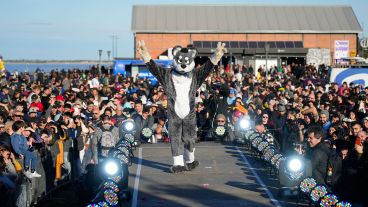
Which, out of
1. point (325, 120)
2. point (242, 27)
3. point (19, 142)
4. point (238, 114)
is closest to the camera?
point (19, 142)

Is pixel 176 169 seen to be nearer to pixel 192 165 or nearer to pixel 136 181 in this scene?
pixel 192 165

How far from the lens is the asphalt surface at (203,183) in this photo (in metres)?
14.2

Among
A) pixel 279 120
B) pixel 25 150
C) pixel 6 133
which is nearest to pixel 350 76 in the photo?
pixel 279 120

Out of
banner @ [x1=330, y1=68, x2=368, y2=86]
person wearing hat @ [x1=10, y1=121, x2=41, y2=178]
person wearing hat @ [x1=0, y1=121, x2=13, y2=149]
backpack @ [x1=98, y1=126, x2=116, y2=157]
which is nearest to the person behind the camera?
person wearing hat @ [x1=10, y1=121, x2=41, y2=178]

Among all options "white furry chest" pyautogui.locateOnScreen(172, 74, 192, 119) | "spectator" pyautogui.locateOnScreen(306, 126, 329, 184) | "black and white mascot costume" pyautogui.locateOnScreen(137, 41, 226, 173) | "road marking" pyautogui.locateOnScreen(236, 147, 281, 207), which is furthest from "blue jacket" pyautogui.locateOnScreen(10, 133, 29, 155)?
"spectator" pyautogui.locateOnScreen(306, 126, 329, 184)

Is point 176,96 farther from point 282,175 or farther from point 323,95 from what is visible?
point 323,95

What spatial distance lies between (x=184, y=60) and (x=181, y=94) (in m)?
0.79

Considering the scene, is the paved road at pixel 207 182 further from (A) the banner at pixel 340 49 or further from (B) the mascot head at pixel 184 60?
(A) the banner at pixel 340 49

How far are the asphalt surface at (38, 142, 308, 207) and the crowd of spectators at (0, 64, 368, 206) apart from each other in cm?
Result: 89

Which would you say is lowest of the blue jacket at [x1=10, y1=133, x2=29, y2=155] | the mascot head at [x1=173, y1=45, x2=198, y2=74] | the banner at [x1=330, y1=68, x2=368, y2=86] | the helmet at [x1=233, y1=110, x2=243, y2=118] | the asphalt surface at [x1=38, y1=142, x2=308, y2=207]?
the asphalt surface at [x1=38, y1=142, x2=308, y2=207]

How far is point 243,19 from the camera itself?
71.6m

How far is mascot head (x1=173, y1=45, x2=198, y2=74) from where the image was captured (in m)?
16.7

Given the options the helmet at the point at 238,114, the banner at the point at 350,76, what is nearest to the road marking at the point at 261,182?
the helmet at the point at 238,114

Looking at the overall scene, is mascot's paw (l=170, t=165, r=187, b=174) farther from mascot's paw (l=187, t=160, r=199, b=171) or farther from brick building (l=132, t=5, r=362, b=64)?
brick building (l=132, t=5, r=362, b=64)
